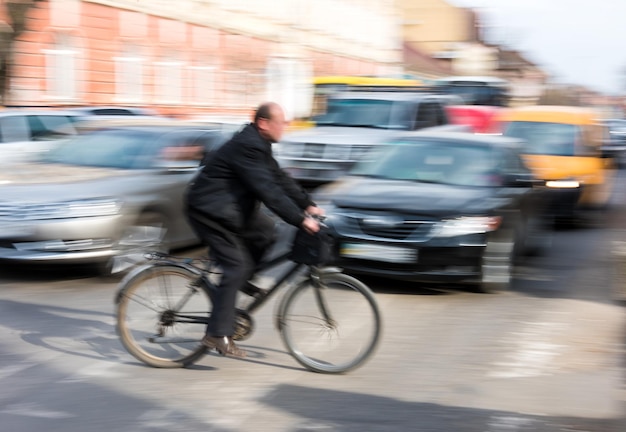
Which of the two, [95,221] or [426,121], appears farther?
[426,121]

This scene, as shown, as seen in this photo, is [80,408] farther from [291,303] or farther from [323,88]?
Result: [323,88]

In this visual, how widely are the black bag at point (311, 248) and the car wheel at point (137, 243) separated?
3.29m

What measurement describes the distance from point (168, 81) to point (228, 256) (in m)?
27.8

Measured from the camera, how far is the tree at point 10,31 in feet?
59.7

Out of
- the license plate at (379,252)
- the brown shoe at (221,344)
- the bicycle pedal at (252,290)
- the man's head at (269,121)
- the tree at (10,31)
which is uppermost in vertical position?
the tree at (10,31)

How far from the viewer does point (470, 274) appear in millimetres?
8492

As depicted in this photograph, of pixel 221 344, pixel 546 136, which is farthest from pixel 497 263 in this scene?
pixel 546 136

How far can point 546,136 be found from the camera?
47.9ft

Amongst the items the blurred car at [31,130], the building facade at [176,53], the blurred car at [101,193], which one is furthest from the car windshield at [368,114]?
the building facade at [176,53]

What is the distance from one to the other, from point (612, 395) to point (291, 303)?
2053mm

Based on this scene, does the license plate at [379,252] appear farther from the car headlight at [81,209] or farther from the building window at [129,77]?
the building window at [129,77]

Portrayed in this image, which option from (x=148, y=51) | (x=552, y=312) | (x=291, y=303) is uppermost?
(x=148, y=51)

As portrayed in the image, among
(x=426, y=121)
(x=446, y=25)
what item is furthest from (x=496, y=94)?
(x=446, y=25)

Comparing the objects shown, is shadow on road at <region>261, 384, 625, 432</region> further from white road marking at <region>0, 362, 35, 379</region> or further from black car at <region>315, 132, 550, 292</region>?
black car at <region>315, 132, 550, 292</region>
